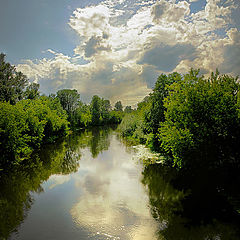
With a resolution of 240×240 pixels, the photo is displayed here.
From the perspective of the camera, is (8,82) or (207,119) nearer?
(207,119)

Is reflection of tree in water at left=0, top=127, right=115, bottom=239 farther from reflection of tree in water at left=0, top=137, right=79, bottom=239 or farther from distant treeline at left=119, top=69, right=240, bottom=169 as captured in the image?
distant treeline at left=119, top=69, right=240, bottom=169

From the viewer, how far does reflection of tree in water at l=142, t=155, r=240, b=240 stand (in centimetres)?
1106

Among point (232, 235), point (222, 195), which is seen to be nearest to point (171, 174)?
point (222, 195)

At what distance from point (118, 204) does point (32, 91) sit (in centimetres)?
5406

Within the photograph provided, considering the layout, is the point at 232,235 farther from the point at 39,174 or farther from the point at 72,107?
the point at 72,107

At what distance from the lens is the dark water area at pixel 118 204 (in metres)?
11.3

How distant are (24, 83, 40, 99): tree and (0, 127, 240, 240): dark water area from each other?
39333mm

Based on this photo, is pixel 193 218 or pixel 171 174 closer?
pixel 193 218

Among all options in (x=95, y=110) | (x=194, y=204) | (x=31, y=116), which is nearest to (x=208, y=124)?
(x=194, y=204)

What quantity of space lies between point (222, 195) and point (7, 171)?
22521 mm

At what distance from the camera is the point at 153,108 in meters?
30.5

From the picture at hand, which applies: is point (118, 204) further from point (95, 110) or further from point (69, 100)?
point (95, 110)

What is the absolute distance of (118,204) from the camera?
1475 centimetres

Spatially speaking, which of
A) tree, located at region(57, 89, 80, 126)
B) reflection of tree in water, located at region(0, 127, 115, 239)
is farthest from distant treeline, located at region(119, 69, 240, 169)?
tree, located at region(57, 89, 80, 126)
